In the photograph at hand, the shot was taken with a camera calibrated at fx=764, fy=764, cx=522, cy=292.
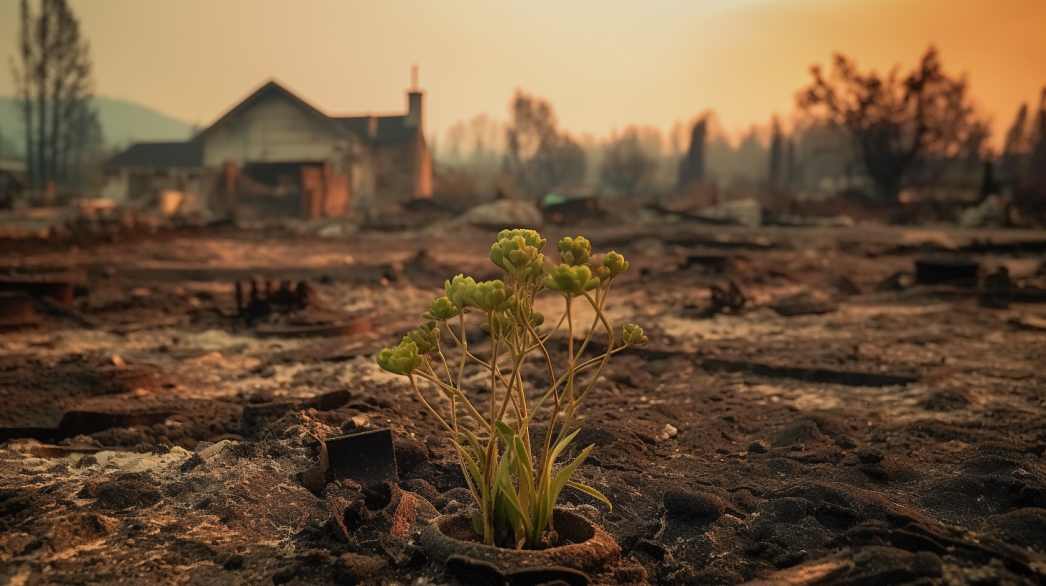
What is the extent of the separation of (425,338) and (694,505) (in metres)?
1.34

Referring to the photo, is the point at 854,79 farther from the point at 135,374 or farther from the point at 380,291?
the point at 135,374

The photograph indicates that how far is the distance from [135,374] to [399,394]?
5.90 feet

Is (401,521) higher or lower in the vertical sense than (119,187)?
lower

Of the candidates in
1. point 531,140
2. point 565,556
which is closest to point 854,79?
point 565,556

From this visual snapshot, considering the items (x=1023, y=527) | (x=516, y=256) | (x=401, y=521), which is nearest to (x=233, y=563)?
(x=401, y=521)

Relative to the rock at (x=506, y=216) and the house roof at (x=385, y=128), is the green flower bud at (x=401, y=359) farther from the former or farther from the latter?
the house roof at (x=385, y=128)

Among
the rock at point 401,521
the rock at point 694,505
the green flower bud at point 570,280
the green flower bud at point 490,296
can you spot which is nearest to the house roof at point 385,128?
the rock at point 401,521

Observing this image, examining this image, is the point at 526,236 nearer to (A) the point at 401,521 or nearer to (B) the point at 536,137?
(A) the point at 401,521

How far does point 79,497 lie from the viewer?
2943 mm

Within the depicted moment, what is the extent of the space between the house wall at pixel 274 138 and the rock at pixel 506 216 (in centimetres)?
1186

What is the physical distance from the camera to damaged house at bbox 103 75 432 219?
29.4 meters

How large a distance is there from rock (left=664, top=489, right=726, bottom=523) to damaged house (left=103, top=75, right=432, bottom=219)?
82.5ft

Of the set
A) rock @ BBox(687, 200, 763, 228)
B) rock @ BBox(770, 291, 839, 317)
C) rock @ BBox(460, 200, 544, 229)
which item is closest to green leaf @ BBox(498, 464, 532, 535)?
rock @ BBox(770, 291, 839, 317)

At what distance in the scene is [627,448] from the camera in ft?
12.6
